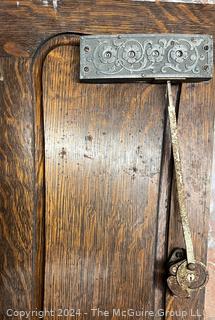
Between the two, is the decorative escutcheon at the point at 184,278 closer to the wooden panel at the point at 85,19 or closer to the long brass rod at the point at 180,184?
the long brass rod at the point at 180,184

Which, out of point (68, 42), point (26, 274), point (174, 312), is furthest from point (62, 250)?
point (68, 42)

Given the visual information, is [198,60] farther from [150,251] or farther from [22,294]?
[22,294]

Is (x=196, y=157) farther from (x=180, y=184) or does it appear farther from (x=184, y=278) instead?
(x=184, y=278)

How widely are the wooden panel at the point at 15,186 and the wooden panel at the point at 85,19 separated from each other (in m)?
0.04

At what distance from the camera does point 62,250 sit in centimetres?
68

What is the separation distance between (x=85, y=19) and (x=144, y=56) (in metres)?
0.11

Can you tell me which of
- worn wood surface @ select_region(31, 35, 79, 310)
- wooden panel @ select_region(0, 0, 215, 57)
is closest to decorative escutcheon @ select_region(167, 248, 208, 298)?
worn wood surface @ select_region(31, 35, 79, 310)

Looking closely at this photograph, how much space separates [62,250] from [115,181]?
0.14 meters

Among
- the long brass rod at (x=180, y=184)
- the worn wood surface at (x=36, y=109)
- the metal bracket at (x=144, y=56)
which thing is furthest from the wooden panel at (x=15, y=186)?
the long brass rod at (x=180, y=184)

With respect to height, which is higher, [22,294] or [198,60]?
[198,60]

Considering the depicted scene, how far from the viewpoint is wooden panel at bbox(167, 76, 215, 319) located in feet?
2.22

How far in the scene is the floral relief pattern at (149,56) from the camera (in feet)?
2.10

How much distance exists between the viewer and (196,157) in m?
0.68

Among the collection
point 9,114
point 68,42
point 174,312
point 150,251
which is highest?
point 68,42
